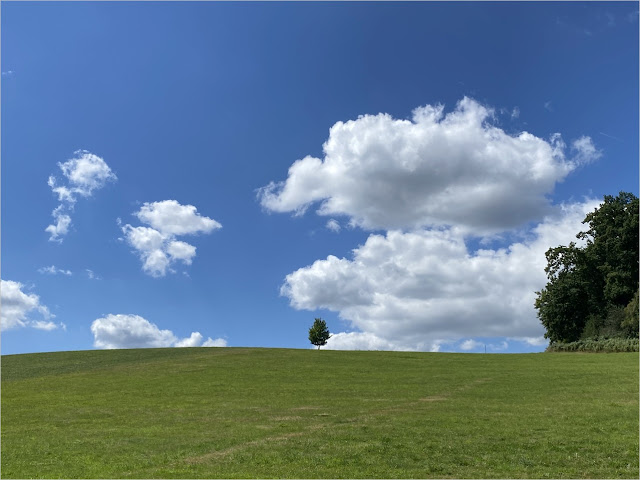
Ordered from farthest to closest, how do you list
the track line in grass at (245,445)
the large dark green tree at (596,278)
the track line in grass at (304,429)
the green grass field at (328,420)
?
the large dark green tree at (596,278)
the track line in grass at (304,429)
the track line in grass at (245,445)
the green grass field at (328,420)

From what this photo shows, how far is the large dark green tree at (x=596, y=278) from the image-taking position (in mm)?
86125

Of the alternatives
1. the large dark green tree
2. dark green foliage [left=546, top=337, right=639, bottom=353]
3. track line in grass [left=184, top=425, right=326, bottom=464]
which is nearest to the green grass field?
track line in grass [left=184, top=425, right=326, bottom=464]

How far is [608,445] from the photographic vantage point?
25.2m

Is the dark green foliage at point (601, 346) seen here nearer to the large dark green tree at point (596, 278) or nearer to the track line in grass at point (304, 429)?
the large dark green tree at point (596, 278)

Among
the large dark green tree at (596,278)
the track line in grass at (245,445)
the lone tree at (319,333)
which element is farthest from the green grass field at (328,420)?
the lone tree at (319,333)

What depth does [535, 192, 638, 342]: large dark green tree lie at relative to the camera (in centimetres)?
8612

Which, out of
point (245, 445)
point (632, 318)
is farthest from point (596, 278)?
point (245, 445)

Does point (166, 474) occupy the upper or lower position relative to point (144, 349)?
lower

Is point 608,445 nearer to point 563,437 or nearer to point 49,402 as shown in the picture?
point 563,437

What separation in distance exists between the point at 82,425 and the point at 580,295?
281ft

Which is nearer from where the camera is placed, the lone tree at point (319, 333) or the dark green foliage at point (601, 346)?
the dark green foliage at point (601, 346)

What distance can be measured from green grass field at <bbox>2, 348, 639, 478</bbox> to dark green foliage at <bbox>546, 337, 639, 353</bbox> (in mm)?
9479

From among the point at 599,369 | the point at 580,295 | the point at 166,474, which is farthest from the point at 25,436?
the point at 580,295

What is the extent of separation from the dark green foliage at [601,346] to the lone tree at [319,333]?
42115 millimetres
